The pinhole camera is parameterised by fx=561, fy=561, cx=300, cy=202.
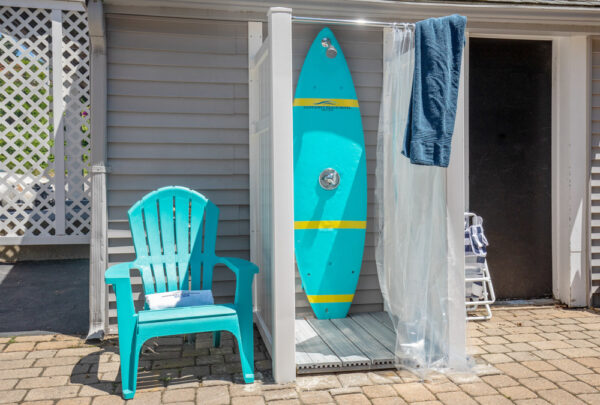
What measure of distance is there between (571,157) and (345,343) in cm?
239

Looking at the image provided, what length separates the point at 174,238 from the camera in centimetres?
343

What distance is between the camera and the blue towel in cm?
288

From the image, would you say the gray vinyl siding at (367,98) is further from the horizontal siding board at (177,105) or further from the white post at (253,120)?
the horizontal siding board at (177,105)

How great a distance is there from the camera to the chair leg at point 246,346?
2.89 m

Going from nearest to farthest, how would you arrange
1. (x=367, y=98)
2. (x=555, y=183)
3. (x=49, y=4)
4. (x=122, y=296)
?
(x=122, y=296) → (x=367, y=98) → (x=555, y=183) → (x=49, y=4)

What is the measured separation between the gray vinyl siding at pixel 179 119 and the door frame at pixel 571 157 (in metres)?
1.83

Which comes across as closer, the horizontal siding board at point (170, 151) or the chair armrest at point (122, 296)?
the chair armrest at point (122, 296)

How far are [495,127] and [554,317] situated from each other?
1.52 meters

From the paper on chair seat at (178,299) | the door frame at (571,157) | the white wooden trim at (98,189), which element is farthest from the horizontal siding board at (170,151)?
the door frame at (571,157)

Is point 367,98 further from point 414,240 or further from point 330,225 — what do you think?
point 414,240

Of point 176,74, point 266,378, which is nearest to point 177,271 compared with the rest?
point 266,378

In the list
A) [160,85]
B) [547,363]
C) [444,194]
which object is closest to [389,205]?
[444,194]

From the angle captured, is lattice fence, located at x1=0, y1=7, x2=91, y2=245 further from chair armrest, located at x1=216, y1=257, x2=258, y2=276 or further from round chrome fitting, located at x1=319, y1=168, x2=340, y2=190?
chair armrest, located at x1=216, y1=257, x2=258, y2=276

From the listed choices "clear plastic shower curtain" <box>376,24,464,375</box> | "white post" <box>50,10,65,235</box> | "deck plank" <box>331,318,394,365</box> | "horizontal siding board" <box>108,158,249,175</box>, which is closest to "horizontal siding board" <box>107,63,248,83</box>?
"horizontal siding board" <box>108,158,249,175</box>
